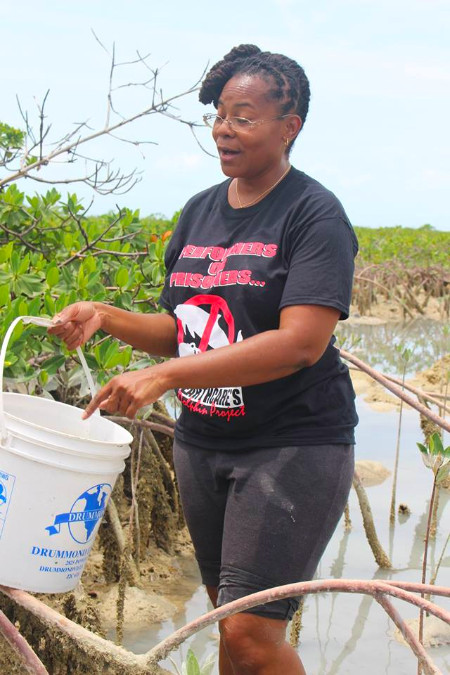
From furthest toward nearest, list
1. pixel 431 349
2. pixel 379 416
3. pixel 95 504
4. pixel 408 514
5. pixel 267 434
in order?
pixel 431 349, pixel 379 416, pixel 408 514, pixel 267 434, pixel 95 504

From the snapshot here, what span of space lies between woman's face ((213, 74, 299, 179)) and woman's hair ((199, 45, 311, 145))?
21 millimetres

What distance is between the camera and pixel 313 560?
196cm

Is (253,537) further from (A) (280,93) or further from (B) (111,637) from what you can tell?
(B) (111,637)

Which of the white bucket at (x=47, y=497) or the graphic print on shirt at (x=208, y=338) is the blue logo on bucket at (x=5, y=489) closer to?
the white bucket at (x=47, y=497)

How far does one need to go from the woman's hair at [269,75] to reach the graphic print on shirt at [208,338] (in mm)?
435

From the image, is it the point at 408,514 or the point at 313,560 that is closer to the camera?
the point at 313,560

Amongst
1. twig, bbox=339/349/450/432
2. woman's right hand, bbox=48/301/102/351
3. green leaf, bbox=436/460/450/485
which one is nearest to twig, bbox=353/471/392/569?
twig, bbox=339/349/450/432

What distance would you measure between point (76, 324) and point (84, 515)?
447mm

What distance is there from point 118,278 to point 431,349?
7050mm

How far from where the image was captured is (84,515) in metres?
1.80

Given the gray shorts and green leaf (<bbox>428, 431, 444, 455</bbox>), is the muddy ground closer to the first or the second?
the gray shorts

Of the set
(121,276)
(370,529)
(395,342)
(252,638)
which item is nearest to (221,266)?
(252,638)

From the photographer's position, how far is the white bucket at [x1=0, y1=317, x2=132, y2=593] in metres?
1.70

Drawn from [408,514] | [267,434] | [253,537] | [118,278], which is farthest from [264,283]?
[408,514]
